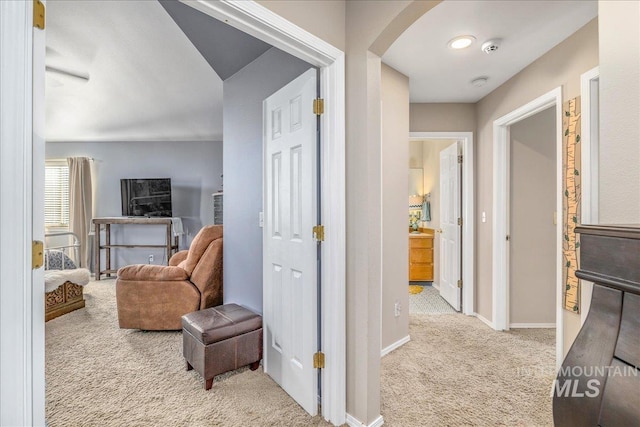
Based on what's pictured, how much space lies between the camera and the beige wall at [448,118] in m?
3.57

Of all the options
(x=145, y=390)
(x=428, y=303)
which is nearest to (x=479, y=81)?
(x=428, y=303)

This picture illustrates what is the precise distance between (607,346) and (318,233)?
1.27 metres

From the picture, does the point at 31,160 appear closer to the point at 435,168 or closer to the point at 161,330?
the point at 161,330

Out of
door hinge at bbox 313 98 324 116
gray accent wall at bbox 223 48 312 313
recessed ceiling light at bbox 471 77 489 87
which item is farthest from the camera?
recessed ceiling light at bbox 471 77 489 87

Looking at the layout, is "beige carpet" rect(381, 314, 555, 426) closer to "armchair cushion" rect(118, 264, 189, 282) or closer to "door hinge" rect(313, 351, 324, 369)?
"door hinge" rect(313, 351, 324, 369)

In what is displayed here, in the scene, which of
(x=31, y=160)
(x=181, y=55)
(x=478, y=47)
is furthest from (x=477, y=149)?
(x=31, y=160)

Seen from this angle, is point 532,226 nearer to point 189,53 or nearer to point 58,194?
point 189,53

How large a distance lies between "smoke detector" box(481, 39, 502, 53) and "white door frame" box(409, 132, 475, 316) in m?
1.21

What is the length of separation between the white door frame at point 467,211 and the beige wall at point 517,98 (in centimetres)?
6

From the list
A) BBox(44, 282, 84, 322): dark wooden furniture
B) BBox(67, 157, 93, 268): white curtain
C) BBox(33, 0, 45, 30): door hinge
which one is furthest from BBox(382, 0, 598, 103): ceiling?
BBox(67, 157, 93, 268): white curtain

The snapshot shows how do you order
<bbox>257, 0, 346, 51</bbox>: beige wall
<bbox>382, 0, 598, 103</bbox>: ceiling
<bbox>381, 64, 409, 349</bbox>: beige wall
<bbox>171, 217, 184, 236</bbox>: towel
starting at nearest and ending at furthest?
<bbox>257, 0, 346, 51</bbox>: beige wall
<bbox>382, 0, 598, 103</bbox>: ceiling
<bbox>381, 64, 409, 349</bbox>: beige wall
<bbox>171, 217, 184, 236</bbox>: towel

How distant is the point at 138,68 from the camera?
3.72 metres

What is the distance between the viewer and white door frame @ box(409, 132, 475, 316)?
353 cm

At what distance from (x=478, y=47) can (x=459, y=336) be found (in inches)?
99.3
